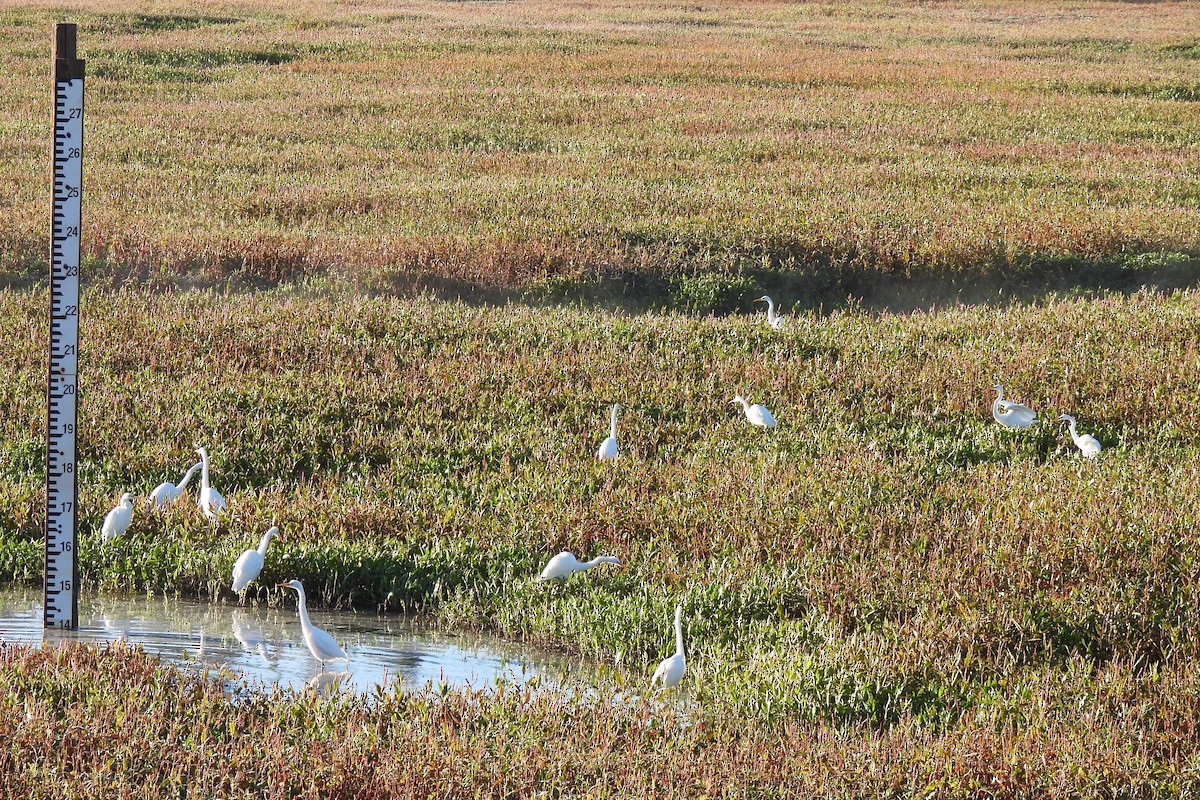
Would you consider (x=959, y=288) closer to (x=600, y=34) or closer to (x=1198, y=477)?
(x=1198, y=477)

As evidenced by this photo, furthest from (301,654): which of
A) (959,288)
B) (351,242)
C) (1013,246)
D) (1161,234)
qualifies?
(1161,234)

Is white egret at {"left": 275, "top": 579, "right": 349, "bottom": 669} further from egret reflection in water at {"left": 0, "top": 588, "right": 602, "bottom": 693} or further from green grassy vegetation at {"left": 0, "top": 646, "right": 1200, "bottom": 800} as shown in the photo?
green grassy vegetation at {"left": 0, "top": 646, "right": 1200, "bottom": 800}

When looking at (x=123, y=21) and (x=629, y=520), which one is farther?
(x=123, y=21)

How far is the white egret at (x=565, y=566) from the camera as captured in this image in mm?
6348

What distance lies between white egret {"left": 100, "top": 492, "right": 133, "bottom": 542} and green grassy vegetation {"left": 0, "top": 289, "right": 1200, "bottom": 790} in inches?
3.2

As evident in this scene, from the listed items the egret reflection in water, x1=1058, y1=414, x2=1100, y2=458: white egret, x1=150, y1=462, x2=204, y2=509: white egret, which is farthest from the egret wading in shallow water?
x1=1058, y1=414, x2=1100, y2=458: white egret

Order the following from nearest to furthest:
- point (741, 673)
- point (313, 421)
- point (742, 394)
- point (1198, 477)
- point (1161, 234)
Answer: point (741, 673)
point (1198, 477)
point (313, 421)
point (742, 394)
point (1161, 234)

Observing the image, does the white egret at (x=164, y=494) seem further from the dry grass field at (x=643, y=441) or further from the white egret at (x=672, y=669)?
the white egret at (x=672, y=669)

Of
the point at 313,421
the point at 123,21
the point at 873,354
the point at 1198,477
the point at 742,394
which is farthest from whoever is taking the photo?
the point at 123,21

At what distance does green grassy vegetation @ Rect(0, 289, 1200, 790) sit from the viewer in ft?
18.3

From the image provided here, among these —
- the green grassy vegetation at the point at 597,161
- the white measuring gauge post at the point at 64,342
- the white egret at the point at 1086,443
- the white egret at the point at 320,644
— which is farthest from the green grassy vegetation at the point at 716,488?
the green grassy vegetation at the point at 597,161

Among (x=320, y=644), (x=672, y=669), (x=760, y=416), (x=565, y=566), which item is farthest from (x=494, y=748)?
(x=760, y=416)

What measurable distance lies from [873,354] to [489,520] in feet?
16.0

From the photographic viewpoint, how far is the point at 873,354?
1084cm
